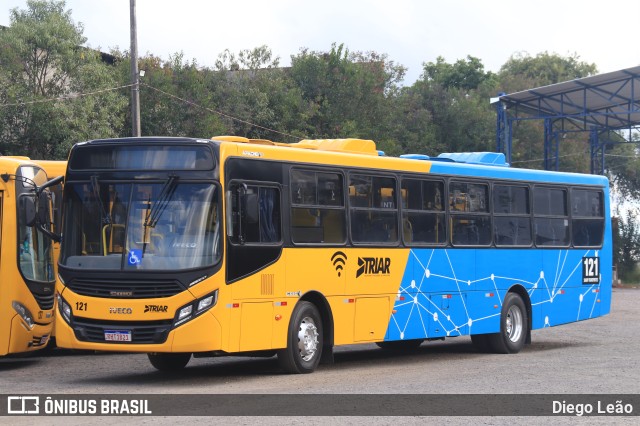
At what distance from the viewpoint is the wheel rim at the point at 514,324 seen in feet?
65.0

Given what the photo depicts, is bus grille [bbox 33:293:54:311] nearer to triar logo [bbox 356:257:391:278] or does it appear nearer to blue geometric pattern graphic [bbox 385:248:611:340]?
triar logo [bbox 356:257:391:278]

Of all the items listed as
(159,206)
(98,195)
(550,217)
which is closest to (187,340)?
(159,206)

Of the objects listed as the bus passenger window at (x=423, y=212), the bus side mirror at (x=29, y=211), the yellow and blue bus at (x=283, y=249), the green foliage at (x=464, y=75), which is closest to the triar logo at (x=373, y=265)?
the yellow and blue bus at (x=283, y=249)

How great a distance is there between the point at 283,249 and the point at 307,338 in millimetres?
1258

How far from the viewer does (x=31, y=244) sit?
16.5 meters

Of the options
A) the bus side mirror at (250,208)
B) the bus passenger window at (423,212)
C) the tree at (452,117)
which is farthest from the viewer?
the tree at (452,117)

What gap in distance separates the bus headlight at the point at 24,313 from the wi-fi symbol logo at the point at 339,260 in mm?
4395

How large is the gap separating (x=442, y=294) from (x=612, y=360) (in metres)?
2.80

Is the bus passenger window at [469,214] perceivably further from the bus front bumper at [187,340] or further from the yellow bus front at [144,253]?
the bus front bumper at [187,340]

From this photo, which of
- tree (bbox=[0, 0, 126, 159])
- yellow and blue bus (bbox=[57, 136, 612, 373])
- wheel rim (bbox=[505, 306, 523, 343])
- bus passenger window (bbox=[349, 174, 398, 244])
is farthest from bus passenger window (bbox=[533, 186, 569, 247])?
tree (bbox=[0, 0, 126, 159])

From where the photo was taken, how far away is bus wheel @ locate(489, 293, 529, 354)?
769 inches

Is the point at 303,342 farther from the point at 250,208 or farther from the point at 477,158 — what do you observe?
the point at 477,158

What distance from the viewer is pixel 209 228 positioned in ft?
44.4

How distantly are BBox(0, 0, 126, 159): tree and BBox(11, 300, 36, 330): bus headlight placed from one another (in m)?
20.5
